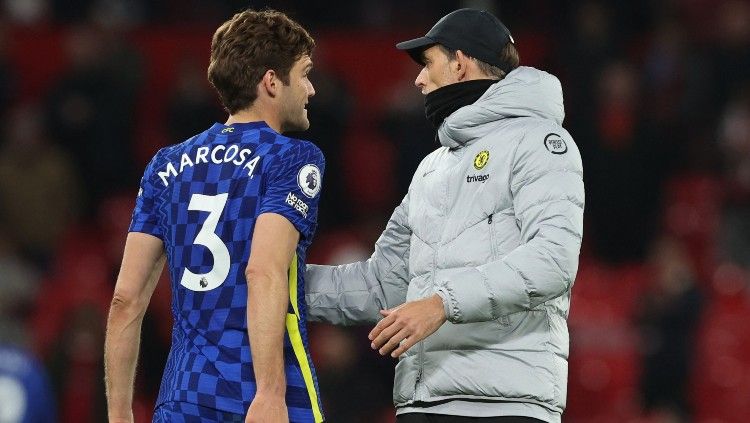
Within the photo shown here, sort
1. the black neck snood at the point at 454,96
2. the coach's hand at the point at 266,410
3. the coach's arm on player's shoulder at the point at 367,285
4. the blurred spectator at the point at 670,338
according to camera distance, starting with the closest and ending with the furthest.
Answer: the coach's hand at the point at 266,410 → the black neck snood at the point at 454,96 → the coach's arm on player's shoulder at the point at 367,285 → the blurred spectator at the point at 670,338

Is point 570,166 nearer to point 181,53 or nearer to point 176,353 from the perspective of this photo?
point 176,353

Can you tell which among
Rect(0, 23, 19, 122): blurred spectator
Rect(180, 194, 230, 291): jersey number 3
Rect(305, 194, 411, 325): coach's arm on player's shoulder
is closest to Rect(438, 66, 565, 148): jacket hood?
Rect(305, 194, 411, 325): coach's arm on player's shoulder

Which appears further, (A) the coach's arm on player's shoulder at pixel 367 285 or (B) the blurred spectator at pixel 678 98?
(B) the blurred spectator at pixel 678 98

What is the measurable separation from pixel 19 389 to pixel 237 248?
2.12 meters

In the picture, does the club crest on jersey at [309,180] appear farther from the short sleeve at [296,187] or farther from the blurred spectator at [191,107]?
the blurred spectator at [191,107]

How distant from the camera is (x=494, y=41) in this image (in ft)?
15.6

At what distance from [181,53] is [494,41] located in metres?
8.81

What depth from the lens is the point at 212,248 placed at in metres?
4.23

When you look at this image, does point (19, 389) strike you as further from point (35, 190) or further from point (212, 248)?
point (35, 190)

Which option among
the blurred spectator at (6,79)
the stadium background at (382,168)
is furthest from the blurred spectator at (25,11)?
the blurred spectator at (6,79)

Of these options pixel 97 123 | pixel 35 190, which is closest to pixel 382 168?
pixel 97 123

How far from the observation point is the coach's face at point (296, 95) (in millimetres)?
4426

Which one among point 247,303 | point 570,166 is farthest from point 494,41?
point 247,303

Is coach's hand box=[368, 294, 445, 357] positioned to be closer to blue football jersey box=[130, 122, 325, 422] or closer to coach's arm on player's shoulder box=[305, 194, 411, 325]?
blue football jersey box=[130, 122, 325, 422]
